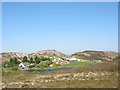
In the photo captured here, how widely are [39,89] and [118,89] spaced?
32.4ft

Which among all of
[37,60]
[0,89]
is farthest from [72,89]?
[37,60]

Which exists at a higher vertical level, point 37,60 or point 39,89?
point 39,89

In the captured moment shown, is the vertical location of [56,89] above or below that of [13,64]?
above

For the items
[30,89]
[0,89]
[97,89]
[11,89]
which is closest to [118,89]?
[97,89]

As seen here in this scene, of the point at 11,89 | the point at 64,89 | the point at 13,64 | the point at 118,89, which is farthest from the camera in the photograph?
the point at 13,64

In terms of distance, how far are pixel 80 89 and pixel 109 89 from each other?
346 centimetres

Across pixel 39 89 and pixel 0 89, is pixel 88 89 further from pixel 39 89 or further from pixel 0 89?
pixel 0 89

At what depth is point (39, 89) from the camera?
19.2 metres

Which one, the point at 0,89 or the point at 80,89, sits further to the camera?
the point at 0,89

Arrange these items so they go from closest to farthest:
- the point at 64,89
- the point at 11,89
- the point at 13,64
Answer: the point at 64,89
the point at 11,89
the point at 13,64

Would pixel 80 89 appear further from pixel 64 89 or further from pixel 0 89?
pixel 0 89

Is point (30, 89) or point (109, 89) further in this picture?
point (30, 89)

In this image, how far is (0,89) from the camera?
20781mm

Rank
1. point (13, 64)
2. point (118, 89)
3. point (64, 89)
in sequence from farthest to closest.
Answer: point (13, 64) → point (64, 89) → point (118, 89)
